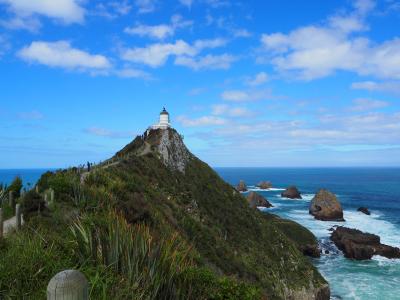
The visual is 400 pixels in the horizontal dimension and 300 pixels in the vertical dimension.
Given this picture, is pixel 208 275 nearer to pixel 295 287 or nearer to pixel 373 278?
pixel 295 287

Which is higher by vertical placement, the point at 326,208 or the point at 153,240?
the point at 153,240

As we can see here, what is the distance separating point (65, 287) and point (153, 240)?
514 cm

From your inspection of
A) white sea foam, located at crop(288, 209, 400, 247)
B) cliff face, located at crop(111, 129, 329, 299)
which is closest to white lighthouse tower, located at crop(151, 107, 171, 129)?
cliff face, located at crop(111, 129, 329, 299)

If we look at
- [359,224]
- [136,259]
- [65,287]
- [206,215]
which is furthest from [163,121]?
[65,287]

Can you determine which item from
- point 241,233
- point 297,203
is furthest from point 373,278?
point 297,203

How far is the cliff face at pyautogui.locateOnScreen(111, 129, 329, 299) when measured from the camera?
77.9 ft

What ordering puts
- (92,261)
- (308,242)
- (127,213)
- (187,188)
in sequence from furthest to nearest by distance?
(308,242), (187,188), (127,213), (92,261)

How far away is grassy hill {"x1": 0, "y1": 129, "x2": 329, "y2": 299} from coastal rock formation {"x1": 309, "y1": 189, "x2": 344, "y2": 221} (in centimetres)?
2117

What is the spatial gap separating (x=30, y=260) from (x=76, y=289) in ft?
12.1

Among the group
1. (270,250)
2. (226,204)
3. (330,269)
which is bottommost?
(330,269)

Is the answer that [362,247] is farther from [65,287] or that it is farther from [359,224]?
[65,287]

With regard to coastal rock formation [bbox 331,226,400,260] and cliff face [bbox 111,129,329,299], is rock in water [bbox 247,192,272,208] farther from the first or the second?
coastal rock formation [bbox 331,226,400,260]

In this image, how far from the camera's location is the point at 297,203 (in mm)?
98875

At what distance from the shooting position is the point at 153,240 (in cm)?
847
